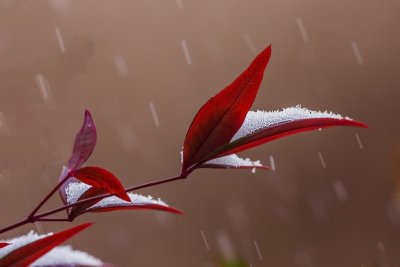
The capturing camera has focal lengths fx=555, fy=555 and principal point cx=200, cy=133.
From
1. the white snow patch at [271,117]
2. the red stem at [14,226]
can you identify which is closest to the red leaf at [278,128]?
the white snow patch at [271,117]

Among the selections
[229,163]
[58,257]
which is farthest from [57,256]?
[229,163]

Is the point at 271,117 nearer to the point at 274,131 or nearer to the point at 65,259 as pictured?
the point at 274,131

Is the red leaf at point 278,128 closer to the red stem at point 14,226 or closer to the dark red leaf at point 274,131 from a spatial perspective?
the dark red leaf at point 274,131

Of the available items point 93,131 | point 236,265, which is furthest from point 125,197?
point 236,265

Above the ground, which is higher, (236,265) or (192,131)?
(192,131)

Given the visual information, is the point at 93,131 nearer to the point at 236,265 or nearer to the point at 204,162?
the point at 204,162

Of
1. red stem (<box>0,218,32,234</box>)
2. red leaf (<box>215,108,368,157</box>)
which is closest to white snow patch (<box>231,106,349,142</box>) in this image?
red leaf (<box>215,108,368,157</box>)
